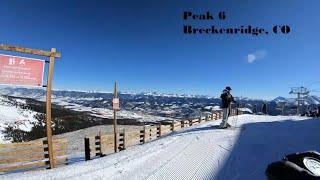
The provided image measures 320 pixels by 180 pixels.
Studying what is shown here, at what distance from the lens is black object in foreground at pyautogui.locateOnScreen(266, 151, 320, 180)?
4.87 meters

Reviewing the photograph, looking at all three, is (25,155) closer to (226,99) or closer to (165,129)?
(226,99)

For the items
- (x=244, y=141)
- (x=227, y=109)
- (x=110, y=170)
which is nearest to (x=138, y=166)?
(x=110, y=170)

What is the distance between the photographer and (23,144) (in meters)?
11.8

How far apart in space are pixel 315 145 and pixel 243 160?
4.27 metres

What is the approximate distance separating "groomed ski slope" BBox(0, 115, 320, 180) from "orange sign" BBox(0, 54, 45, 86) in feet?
8.88

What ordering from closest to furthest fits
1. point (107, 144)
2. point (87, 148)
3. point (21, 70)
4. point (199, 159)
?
1. point (21, 70)
2. point (199, 159)
3. point (87, 148)
4. point (107, 144)

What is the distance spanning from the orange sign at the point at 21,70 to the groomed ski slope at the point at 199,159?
2707 millimetres

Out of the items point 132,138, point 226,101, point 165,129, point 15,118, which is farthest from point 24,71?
point 15,118

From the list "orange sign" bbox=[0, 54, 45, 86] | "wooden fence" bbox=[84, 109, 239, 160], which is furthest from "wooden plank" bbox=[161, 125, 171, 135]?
"orange sign" bbox=[0, 54, 45, 86]

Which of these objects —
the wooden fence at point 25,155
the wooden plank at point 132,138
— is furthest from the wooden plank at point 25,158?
the wooden plank at point 132,138

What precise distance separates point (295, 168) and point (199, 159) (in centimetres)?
738

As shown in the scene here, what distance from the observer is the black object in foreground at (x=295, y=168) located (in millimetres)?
4871

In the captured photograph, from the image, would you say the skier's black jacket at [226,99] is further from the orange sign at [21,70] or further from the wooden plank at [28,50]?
the orange sign at [21,70]

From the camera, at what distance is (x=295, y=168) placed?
504cm
